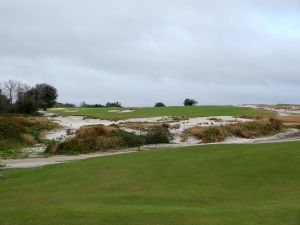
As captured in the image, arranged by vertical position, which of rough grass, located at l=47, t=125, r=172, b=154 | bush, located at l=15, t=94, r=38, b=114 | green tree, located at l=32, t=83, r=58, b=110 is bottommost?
rough grass, located at l=47, t=125, r=172, b=154

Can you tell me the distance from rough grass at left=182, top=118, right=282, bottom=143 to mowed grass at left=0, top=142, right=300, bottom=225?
1737cm

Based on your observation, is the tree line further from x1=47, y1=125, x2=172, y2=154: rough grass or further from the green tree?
x1=47, y1=125, x2=172, y2=154: rough grass

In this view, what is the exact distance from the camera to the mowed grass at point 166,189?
475 inches

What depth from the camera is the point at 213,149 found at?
83.5 ft

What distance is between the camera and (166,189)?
16.9m

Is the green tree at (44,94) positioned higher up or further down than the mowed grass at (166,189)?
higher up

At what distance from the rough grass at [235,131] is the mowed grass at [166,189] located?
57.0ft

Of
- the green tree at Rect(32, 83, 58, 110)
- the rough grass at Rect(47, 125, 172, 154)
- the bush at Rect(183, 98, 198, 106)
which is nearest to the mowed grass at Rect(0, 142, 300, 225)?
the rough grass at Rect(47, 125, 172, 154)

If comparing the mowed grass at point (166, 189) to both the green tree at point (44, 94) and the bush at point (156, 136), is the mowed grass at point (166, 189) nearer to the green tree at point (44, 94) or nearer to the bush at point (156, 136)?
the bush at point (156, 136)

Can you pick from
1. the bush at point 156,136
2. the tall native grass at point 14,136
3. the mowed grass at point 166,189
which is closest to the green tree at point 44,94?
the tall native grass at point 14,136

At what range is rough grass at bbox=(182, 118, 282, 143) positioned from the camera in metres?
43.6

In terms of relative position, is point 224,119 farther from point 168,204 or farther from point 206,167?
point 168,204

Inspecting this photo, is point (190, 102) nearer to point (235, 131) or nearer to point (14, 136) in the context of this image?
point (235, 131)

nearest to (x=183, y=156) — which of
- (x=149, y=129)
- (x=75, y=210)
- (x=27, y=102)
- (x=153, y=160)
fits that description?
(x=153, y=160)
